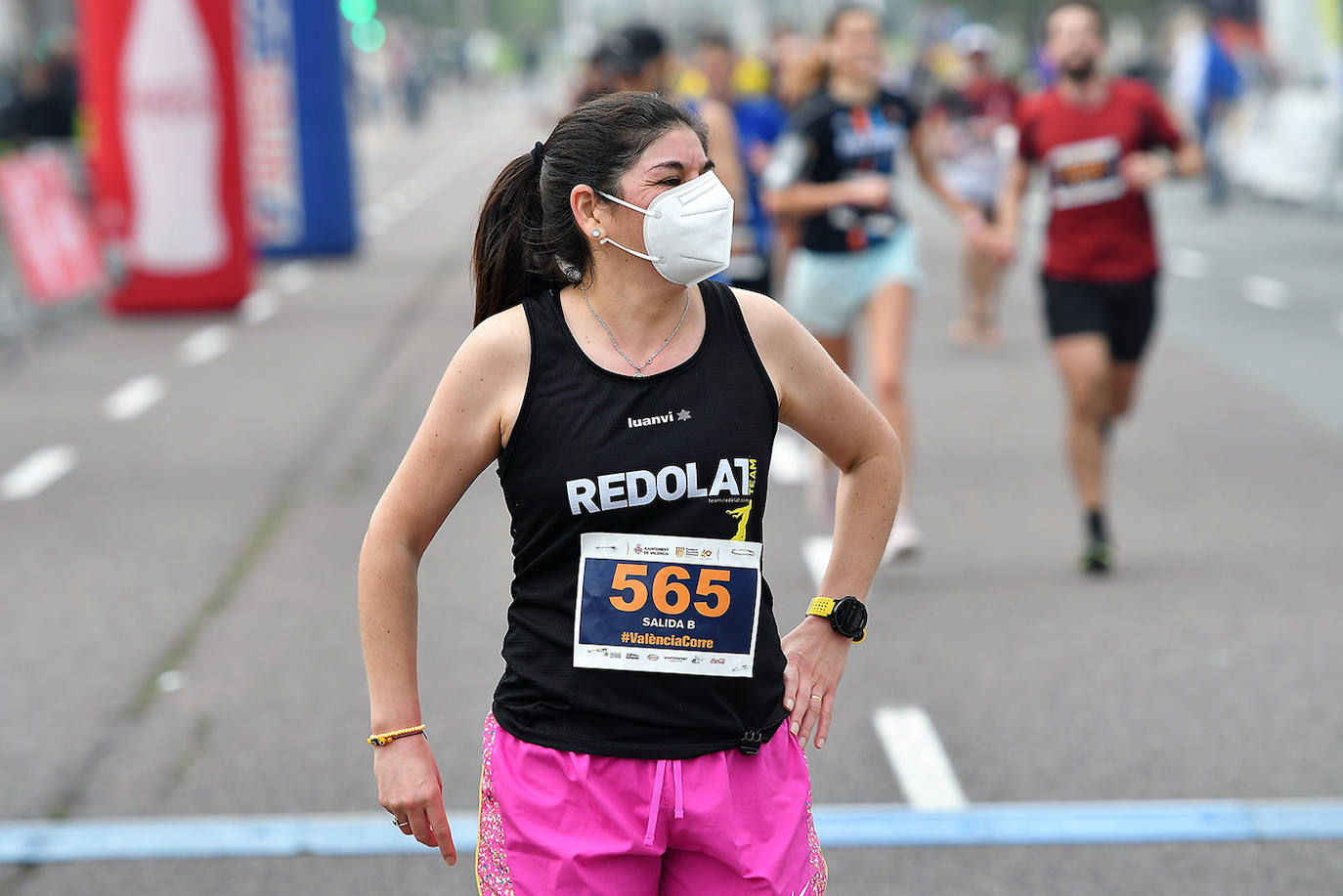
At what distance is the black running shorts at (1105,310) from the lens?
22.8 feet

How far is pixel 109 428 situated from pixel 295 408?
1.14 meters

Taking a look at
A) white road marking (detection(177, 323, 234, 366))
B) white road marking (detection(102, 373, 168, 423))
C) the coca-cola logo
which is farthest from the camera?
the coca-cola logo

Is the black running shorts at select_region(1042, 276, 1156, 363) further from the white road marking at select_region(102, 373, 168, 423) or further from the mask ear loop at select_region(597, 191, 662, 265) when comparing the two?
the white road marking at select_region(102, 373, 168, 423)

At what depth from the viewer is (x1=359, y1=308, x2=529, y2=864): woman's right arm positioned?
259 cm

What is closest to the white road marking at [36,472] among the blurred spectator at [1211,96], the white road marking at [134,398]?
the white road marking at [134,398]

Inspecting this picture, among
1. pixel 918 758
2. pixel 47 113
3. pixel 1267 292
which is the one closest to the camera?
pixel 918 758

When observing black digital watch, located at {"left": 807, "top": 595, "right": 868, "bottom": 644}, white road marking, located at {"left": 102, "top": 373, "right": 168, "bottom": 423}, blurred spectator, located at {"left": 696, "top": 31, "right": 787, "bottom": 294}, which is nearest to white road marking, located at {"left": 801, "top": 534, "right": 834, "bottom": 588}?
blurred spectator, located at {"left": 696, "top": 31, "right": 787, "bottom": 294}

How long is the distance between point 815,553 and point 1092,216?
1.72m

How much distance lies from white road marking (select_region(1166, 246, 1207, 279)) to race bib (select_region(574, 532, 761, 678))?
48.2 feet

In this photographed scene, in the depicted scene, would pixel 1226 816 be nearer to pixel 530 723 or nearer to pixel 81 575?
pixel 530 723

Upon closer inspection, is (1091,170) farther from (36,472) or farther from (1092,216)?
(36,472)

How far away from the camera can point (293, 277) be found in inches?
716

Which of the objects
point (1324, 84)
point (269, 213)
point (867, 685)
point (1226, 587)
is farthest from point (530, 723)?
point (1324, 84)

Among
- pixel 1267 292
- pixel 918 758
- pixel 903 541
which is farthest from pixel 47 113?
pixel 918 758
